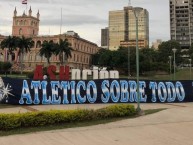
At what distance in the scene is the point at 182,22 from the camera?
166 metres

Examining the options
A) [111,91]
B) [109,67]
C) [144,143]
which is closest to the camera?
[144,143]

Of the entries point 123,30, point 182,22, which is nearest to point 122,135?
point 123,30

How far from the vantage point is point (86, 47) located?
15025 cm

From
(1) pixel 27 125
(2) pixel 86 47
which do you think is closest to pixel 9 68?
(2) pixel 86 47

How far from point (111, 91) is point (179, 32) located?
482 ft

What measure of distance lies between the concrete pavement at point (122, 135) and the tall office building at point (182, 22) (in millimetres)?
153689

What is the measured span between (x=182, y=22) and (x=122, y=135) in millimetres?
160853

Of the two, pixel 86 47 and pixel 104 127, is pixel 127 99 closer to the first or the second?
pixel 104 127

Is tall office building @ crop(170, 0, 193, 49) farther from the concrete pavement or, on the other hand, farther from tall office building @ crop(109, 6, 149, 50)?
the concrete pavement

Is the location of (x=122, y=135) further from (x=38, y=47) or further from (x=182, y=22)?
(x=182, y=22)

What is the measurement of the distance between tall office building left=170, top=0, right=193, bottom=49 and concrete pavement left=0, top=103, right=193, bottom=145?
6051 inches

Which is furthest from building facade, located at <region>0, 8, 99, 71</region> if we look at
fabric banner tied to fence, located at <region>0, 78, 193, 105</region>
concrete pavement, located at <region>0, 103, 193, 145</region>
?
concrete pavement, located at <region>0, 103, 193, 145</region>

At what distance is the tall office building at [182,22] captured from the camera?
538 feet

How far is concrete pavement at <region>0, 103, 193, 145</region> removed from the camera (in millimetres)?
11930
